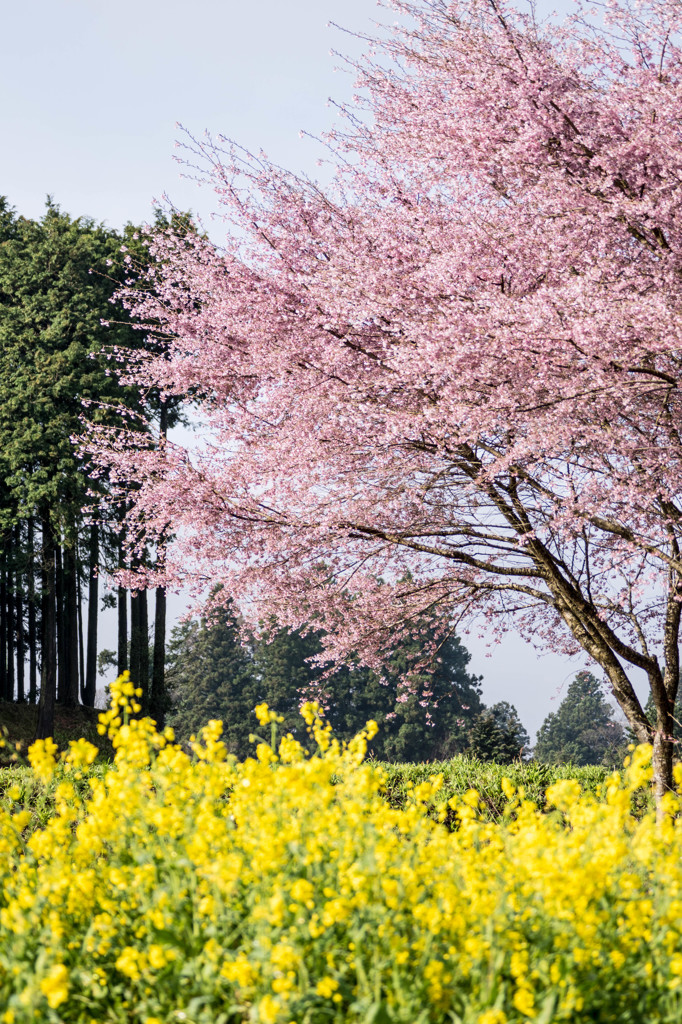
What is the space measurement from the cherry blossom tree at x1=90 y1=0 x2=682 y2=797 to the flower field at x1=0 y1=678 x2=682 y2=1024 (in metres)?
3.93

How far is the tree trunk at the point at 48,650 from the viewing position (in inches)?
830

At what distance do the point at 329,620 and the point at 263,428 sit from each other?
7.53 feet

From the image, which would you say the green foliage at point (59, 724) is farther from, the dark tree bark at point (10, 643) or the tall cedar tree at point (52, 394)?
the dark tree bark at point (10, 643)

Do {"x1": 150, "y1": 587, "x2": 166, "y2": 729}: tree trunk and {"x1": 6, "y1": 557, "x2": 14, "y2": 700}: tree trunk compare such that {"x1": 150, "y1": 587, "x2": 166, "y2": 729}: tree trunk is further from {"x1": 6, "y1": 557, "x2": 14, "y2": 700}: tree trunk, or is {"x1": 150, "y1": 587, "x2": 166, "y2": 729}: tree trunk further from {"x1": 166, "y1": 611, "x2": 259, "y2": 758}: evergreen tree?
{"x1": 166, "y1": 611, "x2": 259, "y2": 758}: evergreen tree

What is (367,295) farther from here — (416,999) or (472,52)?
(416,999)

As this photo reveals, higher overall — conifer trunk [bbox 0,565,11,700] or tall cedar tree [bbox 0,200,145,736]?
tall cedar tree [bbox 0,200,145,736]

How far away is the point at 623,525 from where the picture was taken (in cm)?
848

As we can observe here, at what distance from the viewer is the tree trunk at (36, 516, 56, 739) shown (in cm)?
2109

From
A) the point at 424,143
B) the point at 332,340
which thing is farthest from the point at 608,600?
the point at 424,143

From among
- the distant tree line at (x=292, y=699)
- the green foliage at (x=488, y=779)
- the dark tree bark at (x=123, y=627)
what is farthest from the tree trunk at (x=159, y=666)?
the distant tree line at (x=292, y=699)

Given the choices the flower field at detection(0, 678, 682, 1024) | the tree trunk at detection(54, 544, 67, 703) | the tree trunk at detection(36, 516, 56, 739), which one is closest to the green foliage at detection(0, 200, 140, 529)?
the tree trunk at detection(36, 516, 56, 739)

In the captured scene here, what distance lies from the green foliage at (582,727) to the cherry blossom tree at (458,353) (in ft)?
179

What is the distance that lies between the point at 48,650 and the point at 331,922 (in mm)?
19956

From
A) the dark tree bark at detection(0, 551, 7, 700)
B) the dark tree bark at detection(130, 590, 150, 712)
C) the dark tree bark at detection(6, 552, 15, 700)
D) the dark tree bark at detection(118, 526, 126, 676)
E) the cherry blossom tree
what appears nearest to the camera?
the cherry blossom tree
